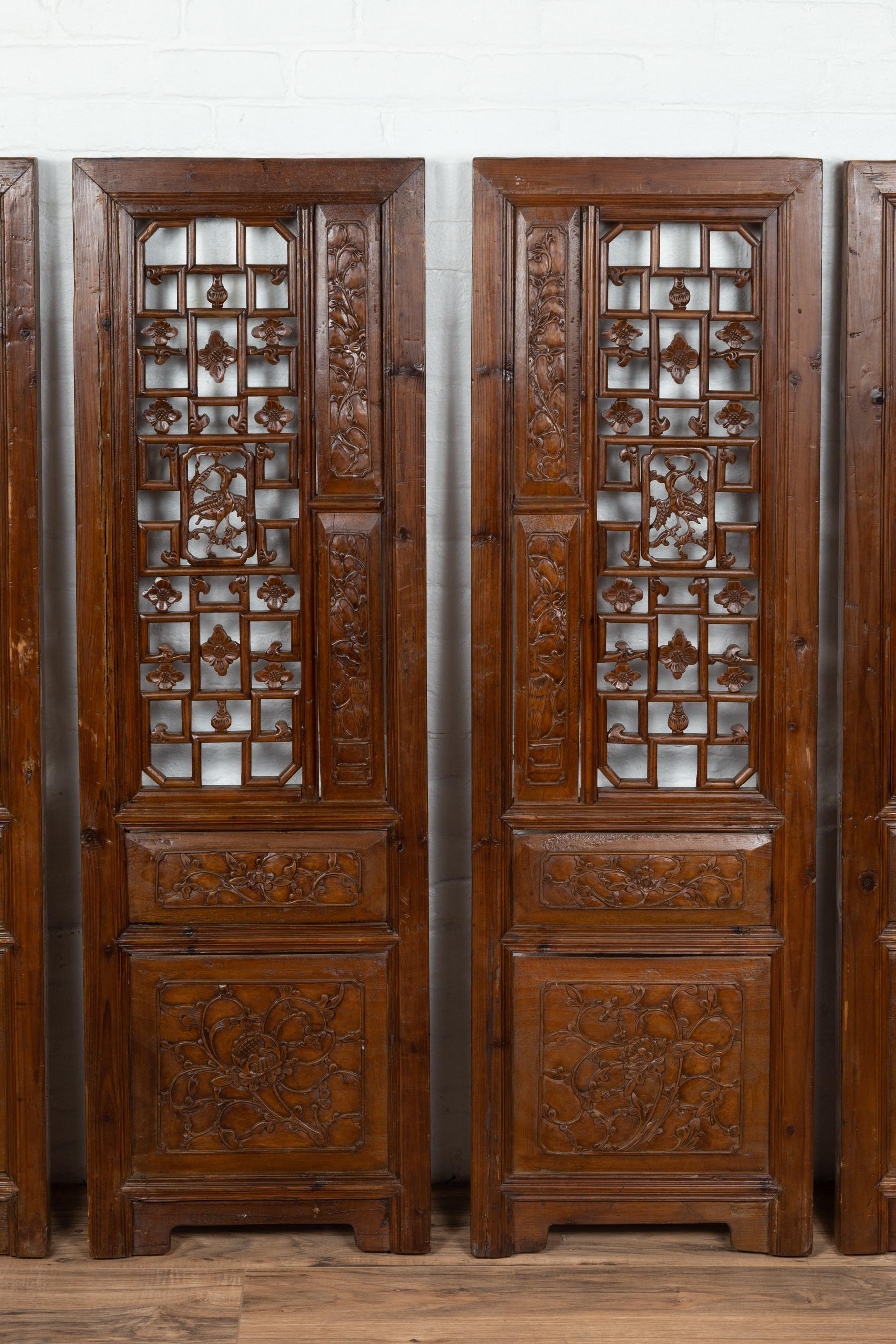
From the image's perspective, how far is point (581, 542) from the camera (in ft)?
7.11

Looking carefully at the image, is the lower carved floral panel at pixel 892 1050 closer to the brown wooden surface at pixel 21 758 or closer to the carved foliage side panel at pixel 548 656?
the carved foliage side panel at pixel 548 656

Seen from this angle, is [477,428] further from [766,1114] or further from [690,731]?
[766,1114]

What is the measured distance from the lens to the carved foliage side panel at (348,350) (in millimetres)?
2119

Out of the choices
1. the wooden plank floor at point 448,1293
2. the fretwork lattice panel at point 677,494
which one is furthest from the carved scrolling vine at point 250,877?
the wooden plank floor at point 448,1293

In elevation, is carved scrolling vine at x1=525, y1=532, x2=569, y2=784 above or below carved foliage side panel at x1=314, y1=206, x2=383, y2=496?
below

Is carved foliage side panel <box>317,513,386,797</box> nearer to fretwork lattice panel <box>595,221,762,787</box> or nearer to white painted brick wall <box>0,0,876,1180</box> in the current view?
fretwork lattice panel <box>595,221,762,787</box>

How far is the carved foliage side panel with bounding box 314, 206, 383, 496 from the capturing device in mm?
2119

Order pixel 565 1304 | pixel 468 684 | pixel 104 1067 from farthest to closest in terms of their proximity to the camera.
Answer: pixel 468 684
pixel 104 1067
pixel 565 1304

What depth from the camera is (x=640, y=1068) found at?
7.20 feet

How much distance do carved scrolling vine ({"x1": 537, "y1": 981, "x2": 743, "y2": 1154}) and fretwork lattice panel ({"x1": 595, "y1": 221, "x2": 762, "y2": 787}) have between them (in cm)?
45

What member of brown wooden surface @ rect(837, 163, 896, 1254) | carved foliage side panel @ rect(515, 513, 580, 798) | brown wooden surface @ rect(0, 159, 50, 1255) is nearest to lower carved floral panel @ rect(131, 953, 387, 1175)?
brown wooden surface @ rect(0, 159, 50, 1255)

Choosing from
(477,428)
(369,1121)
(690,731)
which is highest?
(477,428)
